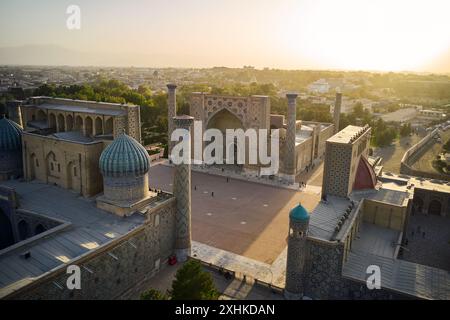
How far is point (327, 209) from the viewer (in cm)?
1598

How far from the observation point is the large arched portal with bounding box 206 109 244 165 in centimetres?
2936

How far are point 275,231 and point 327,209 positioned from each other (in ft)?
11.7

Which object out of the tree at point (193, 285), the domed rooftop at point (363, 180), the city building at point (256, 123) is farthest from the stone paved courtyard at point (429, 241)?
the tree at point (193, 285)

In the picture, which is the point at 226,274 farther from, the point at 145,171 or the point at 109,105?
the point at 109,105

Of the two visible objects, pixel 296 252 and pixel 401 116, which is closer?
pixel 296 252

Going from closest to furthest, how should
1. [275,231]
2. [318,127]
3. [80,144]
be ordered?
1. [80,144]
2. [275,231]
3. [318,127]

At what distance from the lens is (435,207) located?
21688mm

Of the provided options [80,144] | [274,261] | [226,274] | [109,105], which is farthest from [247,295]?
[109,105]

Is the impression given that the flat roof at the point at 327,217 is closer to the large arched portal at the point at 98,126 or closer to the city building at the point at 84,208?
the city building at the point at 84,208

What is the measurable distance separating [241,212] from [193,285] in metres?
10.4

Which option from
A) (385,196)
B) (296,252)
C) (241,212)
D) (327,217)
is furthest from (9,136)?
(385,196)

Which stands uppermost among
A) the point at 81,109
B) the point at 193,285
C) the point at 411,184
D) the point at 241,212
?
the point at 81,109

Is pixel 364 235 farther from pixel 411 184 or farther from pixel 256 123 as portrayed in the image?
pixel 256 123

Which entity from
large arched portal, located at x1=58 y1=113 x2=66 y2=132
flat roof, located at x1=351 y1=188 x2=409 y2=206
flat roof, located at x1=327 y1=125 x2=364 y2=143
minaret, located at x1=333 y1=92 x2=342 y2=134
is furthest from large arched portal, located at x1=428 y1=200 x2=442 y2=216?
large arched portal, located at x1=58 y1=113 x2=66 y2=132
